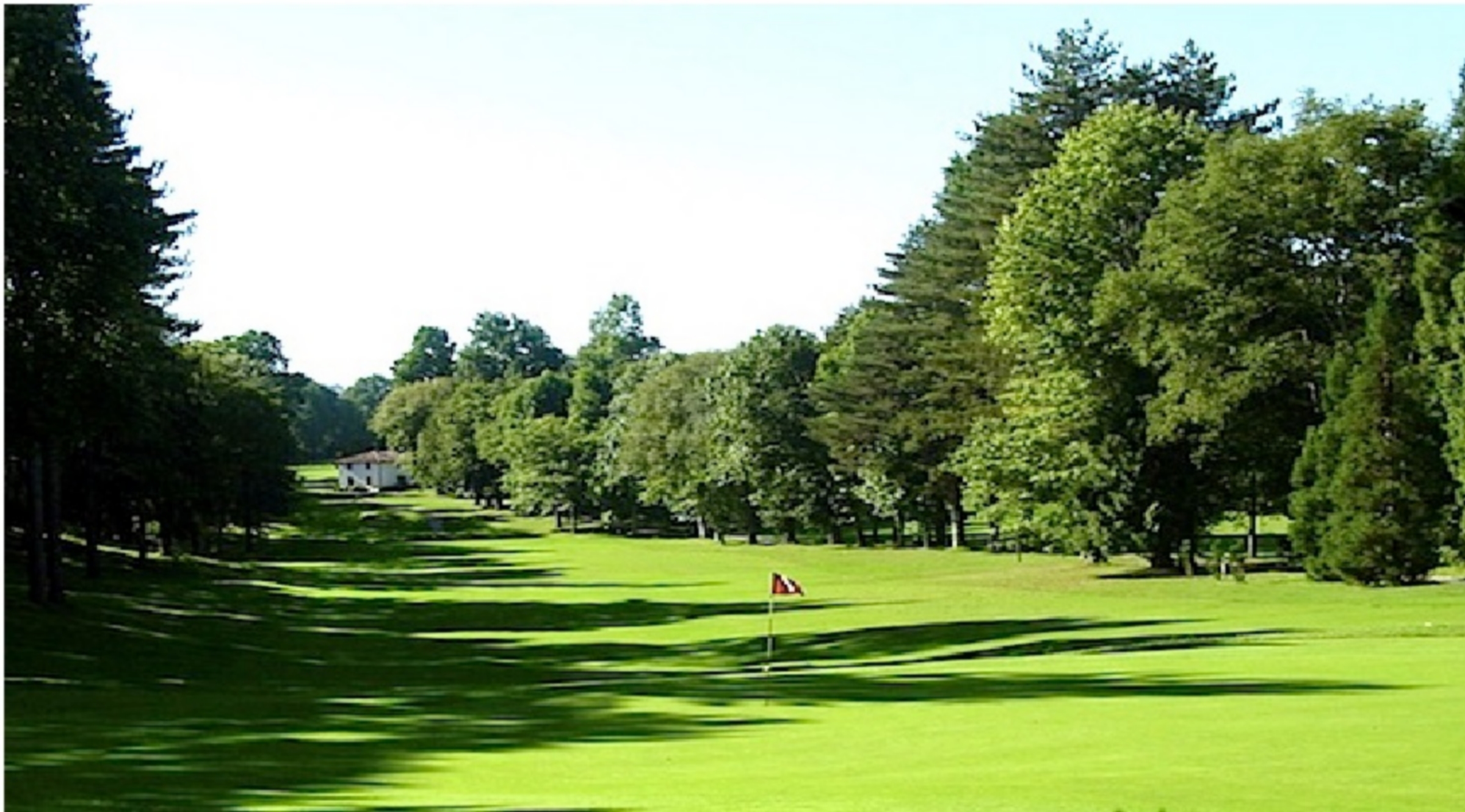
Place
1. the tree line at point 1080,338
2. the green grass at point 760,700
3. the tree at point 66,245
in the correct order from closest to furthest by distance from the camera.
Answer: the green grass at point 760,700, the tree at point 66,245, the tree line at point 1080,338

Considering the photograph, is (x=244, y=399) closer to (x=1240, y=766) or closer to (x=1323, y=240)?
(x=1323, y=240)

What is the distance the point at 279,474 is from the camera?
306 feet

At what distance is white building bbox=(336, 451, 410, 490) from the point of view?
7618 inches

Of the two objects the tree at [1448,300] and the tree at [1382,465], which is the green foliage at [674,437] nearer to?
the tree at [1382,465]

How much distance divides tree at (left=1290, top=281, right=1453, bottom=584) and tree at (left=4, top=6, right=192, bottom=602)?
2875cm

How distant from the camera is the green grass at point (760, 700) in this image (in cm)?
1356

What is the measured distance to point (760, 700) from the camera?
76.5ft

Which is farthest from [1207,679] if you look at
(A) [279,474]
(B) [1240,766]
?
(A) [279,474]

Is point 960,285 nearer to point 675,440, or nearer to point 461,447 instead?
point 675,440

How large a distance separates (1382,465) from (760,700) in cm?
2618

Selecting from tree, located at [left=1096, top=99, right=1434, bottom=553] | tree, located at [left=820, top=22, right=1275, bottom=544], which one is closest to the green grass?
tree, located at [left=1096, top=99, right=1434, bottom=553]

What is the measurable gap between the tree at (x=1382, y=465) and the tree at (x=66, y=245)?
2875 centimetres

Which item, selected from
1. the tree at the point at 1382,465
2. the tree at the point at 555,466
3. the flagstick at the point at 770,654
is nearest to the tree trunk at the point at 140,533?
the flagstick at the point at 770,654

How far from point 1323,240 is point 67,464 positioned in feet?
123
